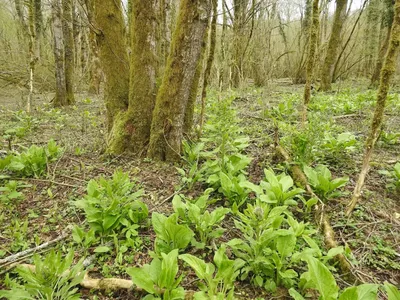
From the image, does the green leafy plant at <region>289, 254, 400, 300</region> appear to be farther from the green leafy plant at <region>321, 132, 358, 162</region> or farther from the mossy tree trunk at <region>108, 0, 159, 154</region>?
the mossy tree trunk at <region>108, 0, 159, 154</region>

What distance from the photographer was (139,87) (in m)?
3.42

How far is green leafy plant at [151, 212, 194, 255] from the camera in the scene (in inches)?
69.6

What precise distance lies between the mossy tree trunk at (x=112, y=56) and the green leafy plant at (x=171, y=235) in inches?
87.3

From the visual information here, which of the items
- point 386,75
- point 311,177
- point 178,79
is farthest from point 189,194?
point 386,75

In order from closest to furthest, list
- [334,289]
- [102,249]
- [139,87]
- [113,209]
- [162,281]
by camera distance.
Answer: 1. [334,289]
2. [162,281]
3. [102,249]
4. [113,209]
5. [139,87]

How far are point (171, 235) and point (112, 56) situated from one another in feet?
9.29

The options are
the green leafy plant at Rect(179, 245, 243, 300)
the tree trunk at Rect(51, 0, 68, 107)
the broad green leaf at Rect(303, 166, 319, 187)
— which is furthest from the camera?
the tree trunk at Rect(51, 0, 68, 107)

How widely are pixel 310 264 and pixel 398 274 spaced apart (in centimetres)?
85

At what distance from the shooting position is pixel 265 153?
352 cm

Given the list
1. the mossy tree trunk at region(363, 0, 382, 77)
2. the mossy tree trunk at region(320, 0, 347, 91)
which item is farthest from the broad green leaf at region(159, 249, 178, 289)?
the mossy tree trunk at region(363, 0, 382, 77)

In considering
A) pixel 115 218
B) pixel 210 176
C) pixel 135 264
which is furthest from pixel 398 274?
pixel 115 218

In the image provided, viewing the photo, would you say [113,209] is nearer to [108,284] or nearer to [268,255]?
[108,284]

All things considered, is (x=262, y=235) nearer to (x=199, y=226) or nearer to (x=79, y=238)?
(x=199, y=226)

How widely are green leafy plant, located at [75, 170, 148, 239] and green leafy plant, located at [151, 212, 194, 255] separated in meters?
0.27
